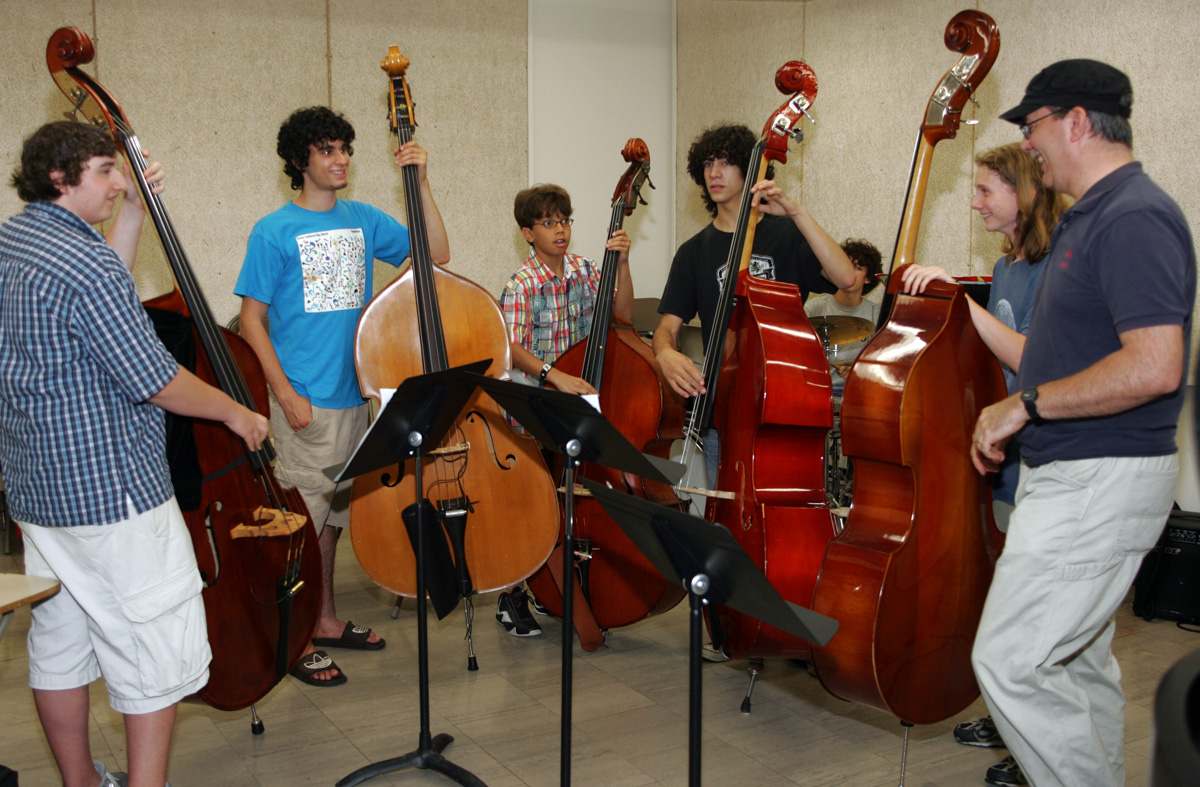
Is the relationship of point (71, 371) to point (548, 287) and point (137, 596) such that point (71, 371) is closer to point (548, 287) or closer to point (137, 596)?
point (137, 596)

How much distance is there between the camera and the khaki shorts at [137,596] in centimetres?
207

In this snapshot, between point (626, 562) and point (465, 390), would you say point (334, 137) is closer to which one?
point (465, 390)

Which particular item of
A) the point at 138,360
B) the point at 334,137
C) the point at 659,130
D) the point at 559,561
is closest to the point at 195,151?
→ the point at 334,137

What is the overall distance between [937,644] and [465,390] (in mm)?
1316

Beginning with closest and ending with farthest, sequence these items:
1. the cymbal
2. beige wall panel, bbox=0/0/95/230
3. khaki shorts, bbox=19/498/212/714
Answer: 1. khaki shorts, bbox=19/498/212/714
2. the cymbal
3. beige wall panel, bbox=0/0/95/230

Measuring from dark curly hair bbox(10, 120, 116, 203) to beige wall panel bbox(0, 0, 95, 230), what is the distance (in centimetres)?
338

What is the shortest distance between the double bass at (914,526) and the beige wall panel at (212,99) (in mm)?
4109

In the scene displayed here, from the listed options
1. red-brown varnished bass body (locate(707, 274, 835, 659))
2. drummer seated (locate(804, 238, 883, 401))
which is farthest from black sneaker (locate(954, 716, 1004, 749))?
drummer seated (locate(804, 238, 883, 401))

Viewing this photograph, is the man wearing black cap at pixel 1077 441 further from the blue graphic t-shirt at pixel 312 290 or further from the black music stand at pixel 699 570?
the blue graphic t-shirt at pixel 312 290

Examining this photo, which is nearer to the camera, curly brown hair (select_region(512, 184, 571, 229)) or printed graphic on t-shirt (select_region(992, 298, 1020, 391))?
printed graphic on t-shirt (select_region(992, 298, 1020, 391))

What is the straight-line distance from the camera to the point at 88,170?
2.08 meters

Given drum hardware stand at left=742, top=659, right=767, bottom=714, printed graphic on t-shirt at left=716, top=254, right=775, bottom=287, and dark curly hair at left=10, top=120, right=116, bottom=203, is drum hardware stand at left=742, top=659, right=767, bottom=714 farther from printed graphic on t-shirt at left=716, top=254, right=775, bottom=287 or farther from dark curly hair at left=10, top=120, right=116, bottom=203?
dark curly hair at left=10, top=120, right=116, bottom=203

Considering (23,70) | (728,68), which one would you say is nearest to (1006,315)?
(728,68)

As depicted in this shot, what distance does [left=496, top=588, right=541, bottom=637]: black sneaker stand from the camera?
371 cm
